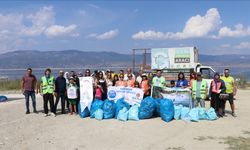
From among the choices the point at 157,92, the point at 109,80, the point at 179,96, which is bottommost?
the point at 179,96

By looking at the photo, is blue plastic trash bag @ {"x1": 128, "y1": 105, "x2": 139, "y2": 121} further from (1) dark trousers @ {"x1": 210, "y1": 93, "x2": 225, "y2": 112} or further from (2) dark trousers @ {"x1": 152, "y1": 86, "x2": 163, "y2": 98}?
(1) dark trousers @ {"x1": 210, "y1": 93, "x2": 225, "y2": 112}

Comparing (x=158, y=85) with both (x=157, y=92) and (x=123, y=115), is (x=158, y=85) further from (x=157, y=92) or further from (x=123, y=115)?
(x=123, y=115)

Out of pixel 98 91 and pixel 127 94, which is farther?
pixel 98 91

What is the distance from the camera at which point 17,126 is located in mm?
10664

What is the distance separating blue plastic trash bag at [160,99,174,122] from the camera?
11.0 meters

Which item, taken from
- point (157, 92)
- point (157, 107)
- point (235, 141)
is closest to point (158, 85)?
point (157, 92)

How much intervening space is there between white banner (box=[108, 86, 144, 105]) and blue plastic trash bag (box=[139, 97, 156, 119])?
0.66 meters

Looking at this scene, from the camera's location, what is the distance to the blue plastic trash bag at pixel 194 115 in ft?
36.0

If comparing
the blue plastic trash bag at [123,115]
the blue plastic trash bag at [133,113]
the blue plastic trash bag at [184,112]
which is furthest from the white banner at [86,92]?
the blue plastic trash bag at [184,112]

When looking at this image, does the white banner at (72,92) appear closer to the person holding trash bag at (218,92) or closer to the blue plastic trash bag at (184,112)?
the blue plastic trash bag at (184,112)

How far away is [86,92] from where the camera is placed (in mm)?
12430

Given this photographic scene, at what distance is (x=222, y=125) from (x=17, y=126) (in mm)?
6376

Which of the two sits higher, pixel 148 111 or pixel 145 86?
pixel 145 86

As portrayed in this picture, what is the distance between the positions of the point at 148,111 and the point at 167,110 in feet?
2.14
